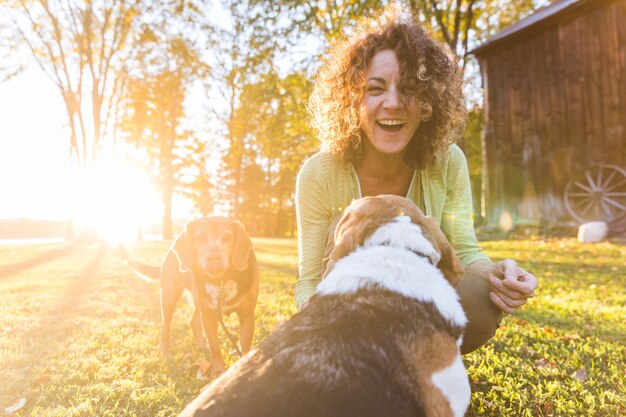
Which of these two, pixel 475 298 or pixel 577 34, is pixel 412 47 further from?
pixel 577 34

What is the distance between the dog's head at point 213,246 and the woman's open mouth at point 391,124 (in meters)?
2.06

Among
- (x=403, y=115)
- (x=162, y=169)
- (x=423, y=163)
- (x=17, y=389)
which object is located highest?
(x=162, y=169)

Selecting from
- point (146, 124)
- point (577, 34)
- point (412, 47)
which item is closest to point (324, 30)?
point (577, 34)

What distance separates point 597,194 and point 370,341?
15.2 meters

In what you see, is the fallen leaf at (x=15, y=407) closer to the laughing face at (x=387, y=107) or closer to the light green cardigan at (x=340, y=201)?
the light green cardigan at (x=340, y=201)

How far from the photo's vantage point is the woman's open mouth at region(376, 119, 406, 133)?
3.36m

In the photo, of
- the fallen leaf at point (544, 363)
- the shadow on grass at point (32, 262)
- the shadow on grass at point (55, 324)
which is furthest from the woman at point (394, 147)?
the shadow on grass at point (32, 262)

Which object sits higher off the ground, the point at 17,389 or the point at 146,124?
the point at 146,124

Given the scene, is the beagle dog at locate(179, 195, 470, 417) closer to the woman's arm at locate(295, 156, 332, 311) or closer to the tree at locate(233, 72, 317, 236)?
the woman's arm at locate(295, 156, 332, 311)

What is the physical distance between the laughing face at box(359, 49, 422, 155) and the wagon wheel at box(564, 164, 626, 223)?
1327cm

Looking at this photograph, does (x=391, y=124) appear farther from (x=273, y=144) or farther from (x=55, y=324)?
(x=273, y=144)

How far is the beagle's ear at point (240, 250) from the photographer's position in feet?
15.3

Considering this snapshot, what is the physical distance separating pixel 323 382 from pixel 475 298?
179 centimetres

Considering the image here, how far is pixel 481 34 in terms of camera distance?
26859 mm
